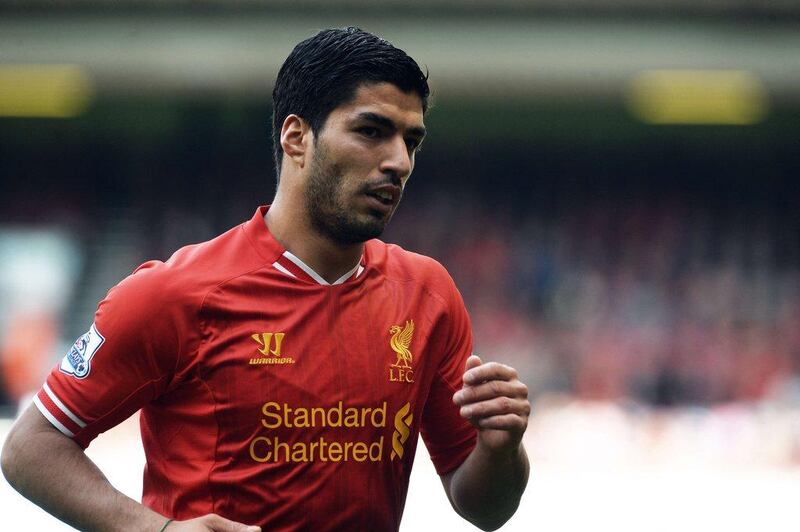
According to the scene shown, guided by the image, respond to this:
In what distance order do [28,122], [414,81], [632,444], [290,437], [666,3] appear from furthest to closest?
[28,122]
[666,3]
[632,444]
[414,81]
[290,437]

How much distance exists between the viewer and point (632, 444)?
12.2 meters

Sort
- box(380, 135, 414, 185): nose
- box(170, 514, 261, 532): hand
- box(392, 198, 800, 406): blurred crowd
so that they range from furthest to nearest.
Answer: box(392, 198, 800, 406): blurred crowd → box(380, 135, 414, 185): nose → box(170, 514, 261, 532): hand

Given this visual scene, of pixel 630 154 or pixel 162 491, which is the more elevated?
pixel 630 154

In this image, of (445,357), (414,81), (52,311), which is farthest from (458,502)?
(52,311)

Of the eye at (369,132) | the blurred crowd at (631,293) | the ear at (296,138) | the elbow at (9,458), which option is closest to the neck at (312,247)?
the ear at (296,138)

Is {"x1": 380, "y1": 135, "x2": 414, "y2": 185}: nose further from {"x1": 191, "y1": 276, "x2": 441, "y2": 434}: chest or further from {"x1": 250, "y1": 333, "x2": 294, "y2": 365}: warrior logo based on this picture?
{"x1": 250, "y1": 333, "x2": 294, "y2": 365}: warrior logo

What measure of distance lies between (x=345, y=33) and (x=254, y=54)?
11.7 metres

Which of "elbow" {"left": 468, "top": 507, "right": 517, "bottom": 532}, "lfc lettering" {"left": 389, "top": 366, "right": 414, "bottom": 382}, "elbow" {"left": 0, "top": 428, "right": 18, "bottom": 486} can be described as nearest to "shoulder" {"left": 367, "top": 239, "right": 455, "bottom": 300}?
"lfc lettering" {"left": 389, "top": 366, "right": 414, "bottom": 382}

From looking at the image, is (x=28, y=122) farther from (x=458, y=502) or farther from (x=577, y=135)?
(x=458, y=502)

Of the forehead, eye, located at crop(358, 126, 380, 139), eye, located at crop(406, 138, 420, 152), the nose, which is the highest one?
the forehead

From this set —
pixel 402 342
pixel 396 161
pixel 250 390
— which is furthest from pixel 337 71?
pixel 250 390

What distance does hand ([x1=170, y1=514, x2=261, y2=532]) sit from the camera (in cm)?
211

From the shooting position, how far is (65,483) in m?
2.20

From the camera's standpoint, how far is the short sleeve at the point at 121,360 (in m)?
2.21
